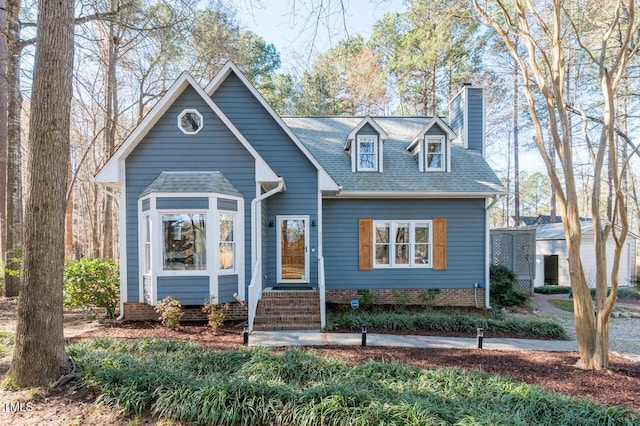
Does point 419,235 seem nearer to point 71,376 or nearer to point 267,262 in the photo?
point 267,262

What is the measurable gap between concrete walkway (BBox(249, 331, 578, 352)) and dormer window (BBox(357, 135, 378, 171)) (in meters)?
5.36

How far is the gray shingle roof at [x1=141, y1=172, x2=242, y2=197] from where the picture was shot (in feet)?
23.8

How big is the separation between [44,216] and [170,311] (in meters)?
3.62

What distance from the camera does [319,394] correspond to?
361 cm

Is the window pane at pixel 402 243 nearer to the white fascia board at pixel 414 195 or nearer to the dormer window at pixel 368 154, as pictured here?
the white fascia board at pixel 414 195

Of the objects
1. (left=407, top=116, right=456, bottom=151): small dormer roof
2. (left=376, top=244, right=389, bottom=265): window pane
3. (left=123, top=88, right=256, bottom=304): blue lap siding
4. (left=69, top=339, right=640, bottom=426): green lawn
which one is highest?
(left=407, top=116, right=456, bottom=151): small dormer roof

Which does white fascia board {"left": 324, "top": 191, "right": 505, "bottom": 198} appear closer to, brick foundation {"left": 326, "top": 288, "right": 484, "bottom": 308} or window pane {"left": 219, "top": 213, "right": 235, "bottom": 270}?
brick foundation {"left": 326, "top": 288, "right": 484, "bottom": 308}

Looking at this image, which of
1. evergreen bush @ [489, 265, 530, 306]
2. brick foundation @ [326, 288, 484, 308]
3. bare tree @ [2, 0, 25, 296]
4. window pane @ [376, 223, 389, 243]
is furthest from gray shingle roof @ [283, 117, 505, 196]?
bare tree @ [2, 0, 25, 296]

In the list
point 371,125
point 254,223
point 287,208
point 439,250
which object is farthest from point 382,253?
point 254,223

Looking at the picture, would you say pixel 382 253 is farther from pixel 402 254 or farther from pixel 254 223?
pixel 254 223

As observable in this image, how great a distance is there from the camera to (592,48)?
931 cm

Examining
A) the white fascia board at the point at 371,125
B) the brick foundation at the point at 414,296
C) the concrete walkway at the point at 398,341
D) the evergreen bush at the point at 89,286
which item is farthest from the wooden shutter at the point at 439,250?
the evergreen bush at the point at 89,286

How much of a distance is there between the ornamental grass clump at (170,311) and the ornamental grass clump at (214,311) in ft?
1.78

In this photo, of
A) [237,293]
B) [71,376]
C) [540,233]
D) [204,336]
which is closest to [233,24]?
[237,293]
